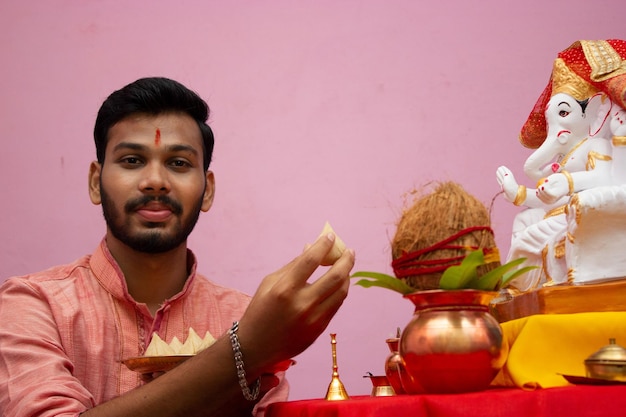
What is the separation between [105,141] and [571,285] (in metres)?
1.23

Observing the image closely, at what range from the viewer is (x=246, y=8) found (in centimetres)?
289

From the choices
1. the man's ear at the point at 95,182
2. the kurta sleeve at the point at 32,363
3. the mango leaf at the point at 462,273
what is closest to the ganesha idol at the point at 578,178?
the mango leaf at the point at 462,273

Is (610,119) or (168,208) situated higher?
(610,119)

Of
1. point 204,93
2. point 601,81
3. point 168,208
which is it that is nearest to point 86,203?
point 204,93

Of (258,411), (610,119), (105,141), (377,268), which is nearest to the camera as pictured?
(610,119)

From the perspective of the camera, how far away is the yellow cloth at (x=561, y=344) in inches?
47.5

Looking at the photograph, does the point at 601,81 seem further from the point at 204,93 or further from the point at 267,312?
the point at 204,93

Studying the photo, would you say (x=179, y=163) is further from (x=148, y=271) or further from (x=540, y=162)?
(x=540, y=162)

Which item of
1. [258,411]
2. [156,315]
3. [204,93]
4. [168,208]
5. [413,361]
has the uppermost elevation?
[204,93]

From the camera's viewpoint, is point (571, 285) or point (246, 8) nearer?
point (571, 285)

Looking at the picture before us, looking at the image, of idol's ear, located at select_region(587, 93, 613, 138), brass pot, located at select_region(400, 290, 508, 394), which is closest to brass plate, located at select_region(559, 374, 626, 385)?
brass pot, located at select_region(400, 290, 508, 394)

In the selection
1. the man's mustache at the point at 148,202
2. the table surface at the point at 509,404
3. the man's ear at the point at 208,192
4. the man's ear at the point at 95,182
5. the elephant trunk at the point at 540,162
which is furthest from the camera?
the man's ear at the point at 208,192

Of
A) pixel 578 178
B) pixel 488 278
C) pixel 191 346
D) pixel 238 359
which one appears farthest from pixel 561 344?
pixel 191 346

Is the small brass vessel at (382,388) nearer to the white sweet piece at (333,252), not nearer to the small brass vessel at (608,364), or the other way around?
the white sweet piece at (333,252)
